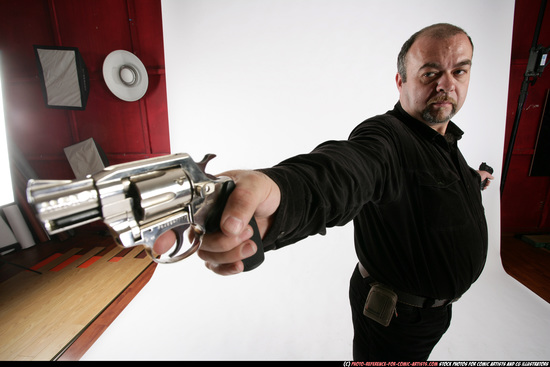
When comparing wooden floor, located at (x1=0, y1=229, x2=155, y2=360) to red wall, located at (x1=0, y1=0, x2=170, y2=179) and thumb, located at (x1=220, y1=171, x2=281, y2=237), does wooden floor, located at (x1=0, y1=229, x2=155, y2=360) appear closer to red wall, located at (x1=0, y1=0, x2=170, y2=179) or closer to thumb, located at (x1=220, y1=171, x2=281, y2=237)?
red wall, located at (x1=0, y1=0, x2=170, y2=179)

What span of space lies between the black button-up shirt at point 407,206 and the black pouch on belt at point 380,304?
41 mm

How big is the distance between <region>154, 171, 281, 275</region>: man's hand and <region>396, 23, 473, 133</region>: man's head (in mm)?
876

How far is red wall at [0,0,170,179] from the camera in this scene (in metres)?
2.74

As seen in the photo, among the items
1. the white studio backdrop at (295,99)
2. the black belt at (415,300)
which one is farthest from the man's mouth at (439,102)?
the white studio backdrop at (295,99)

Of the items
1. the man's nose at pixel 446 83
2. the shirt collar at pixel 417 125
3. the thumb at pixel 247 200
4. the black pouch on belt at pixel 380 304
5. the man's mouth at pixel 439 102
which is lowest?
the black pouch on belt at pixel 380 304

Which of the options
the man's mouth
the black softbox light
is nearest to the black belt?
the man's mouth

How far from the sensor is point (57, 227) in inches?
15.7

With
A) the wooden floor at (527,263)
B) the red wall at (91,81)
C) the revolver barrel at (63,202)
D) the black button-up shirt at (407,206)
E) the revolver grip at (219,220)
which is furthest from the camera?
the red wall at (91,81)

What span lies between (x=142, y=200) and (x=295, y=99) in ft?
5.85

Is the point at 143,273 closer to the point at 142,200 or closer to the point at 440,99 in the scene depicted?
the point at 142,200

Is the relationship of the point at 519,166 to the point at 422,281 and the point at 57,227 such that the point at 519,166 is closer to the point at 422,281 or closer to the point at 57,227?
the point at 422,281

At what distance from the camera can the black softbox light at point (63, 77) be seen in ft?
8.57

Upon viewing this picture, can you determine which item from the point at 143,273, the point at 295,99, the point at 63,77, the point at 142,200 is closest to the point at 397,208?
the point at 142,200

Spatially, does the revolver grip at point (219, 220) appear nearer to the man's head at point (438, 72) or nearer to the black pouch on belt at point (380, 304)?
the black pouch on belt at point (380, 304)
